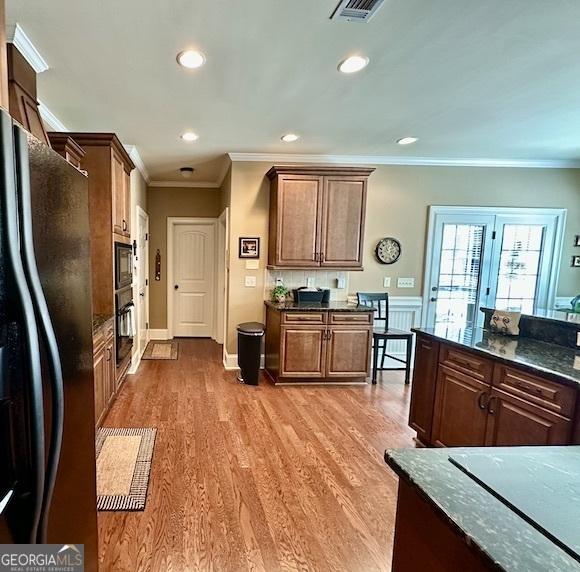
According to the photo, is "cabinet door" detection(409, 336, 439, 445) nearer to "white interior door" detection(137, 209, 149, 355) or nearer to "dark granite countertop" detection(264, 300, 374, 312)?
"dark granite countertop" detection(264, 300, 374, 312)

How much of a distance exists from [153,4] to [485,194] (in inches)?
169

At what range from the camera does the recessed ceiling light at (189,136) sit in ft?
11.5

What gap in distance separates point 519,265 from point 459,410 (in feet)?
10.5

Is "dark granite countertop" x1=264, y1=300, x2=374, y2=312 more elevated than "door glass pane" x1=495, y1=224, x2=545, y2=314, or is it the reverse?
"door glass pane" x1=495, y1=224, x2=545, y2=314

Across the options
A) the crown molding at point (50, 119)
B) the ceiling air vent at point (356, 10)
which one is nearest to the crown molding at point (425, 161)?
the crown molding at point (50, 119)

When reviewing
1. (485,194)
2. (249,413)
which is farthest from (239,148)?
(485,194)

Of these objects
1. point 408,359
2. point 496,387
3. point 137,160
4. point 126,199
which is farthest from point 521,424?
point 137,160

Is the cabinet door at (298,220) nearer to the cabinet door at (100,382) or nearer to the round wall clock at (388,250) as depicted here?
the round wall clock at (388,250)

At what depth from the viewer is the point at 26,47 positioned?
6.63 ft

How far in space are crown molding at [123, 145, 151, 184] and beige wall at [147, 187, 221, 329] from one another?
429 millimetres

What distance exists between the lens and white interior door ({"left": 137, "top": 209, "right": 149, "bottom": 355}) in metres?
4.77

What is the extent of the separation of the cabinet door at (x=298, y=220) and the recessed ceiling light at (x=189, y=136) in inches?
38.7

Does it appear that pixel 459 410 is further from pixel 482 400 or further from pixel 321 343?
pixel 321 343

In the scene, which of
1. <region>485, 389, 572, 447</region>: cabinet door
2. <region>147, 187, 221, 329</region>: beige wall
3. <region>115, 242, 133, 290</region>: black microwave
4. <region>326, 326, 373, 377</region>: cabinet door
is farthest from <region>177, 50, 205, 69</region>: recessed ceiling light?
<region>147, 187, 221, 329</region>: beige wall
